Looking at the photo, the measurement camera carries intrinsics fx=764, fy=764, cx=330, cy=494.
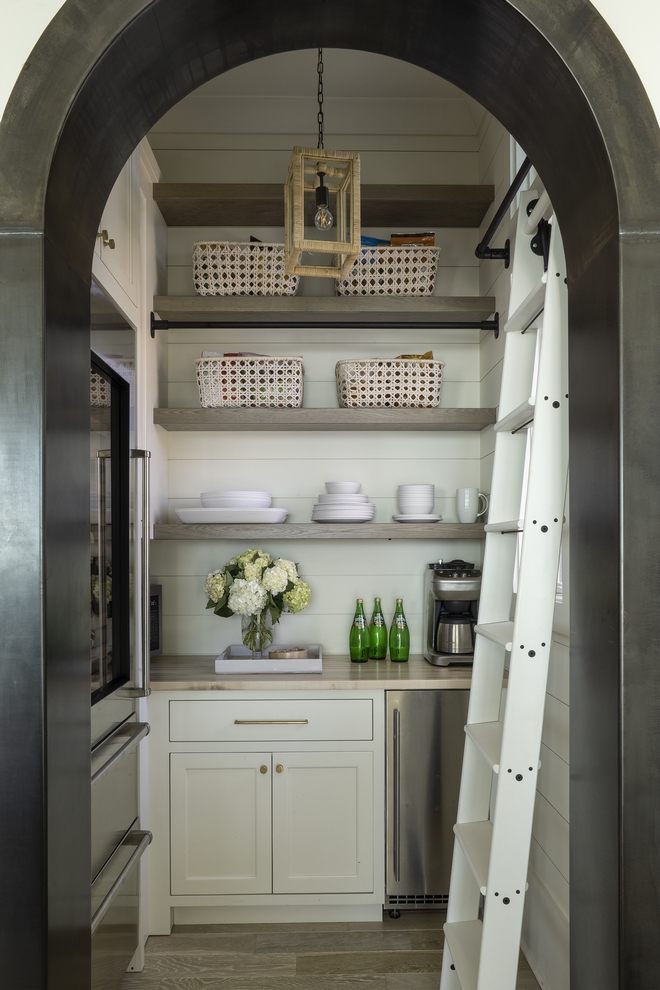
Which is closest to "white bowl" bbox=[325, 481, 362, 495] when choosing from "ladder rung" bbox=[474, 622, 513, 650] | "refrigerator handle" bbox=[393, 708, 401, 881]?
"refrigerator handle" bbox=[393, 708, 401, 881]

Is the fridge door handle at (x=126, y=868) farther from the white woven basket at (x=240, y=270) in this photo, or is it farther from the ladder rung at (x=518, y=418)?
the white woven basket at (x=240, y=270)

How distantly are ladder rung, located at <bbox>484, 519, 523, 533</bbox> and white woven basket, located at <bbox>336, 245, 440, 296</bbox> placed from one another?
4.18 ft

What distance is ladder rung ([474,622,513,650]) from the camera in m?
1.79

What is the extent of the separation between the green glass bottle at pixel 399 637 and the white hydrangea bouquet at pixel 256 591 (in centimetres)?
36

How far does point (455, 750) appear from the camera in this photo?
8.93 feet

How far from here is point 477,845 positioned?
6.27 ft

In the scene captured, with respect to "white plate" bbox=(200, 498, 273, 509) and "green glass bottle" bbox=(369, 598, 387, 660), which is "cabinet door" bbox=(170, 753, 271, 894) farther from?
"white plate" bbox=(200, 498, 273, 509)

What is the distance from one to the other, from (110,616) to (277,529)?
0.81 meters

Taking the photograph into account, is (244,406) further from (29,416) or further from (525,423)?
(29,416)

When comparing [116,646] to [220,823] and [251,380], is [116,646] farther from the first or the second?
[251,380]

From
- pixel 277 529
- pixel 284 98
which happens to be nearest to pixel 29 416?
pixel 277 529

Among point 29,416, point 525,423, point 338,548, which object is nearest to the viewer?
point 29,416

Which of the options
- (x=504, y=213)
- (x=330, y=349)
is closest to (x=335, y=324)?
(x=330, y=349)

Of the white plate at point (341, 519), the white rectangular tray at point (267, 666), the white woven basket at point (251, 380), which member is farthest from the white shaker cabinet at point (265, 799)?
the white woven basket at point (251, 380)
